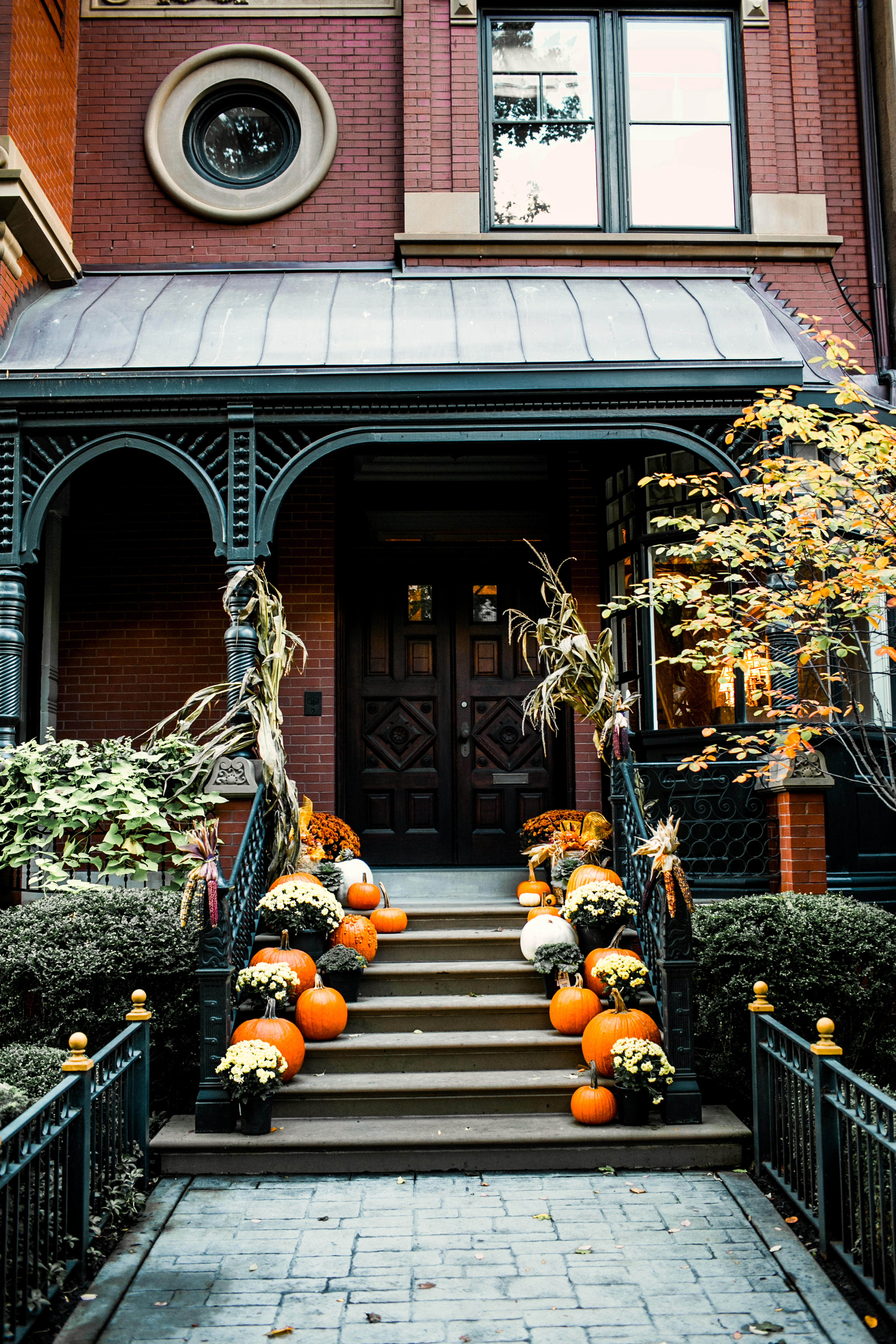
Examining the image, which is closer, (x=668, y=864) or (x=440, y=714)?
(x=668, y=864)

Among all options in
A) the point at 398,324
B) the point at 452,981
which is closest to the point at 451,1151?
the point at 452,981

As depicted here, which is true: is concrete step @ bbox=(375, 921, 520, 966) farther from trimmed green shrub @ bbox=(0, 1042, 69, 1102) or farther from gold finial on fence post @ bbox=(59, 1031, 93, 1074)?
gold finial on fence post @ bbox=(59, 1031, 93, 1074)

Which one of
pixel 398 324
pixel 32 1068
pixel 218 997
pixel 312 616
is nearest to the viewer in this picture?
pixel 32 1068

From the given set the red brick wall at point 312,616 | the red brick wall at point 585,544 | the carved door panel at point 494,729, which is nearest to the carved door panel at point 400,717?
the carved door panel at point 494,729

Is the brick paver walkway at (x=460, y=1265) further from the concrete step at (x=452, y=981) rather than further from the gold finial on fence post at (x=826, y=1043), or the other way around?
the concrete step at (x=452, y=981)

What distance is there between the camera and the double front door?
938cm

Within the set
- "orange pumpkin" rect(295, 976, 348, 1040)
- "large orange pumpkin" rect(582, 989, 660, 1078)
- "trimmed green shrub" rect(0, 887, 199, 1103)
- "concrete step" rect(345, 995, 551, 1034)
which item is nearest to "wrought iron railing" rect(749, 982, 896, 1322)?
"large orange pumpkin" rect(582, 989, 660, 1078)

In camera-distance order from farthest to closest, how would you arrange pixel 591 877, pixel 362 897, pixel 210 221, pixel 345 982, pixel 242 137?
pixel 242 137
pixel 210 221
pixel 362 897
pixel 591 877
pixel 345 982

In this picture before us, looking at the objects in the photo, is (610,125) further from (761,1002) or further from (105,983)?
(105,983)

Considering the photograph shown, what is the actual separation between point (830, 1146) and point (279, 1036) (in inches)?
105

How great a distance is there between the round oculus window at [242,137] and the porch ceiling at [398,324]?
1292 mm

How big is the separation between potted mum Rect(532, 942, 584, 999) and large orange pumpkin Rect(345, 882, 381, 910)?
145 centimetres

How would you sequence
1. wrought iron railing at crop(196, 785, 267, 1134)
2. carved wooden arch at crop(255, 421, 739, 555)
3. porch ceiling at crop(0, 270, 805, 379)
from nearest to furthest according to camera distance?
wrought iron railing at crop(196, 785, 267, 1134) → carved wooden arch at crop(255, 421, 739, 555) → porch ceiling at crop(0, 270, 805, 379)

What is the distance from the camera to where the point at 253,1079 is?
528 centimetres
